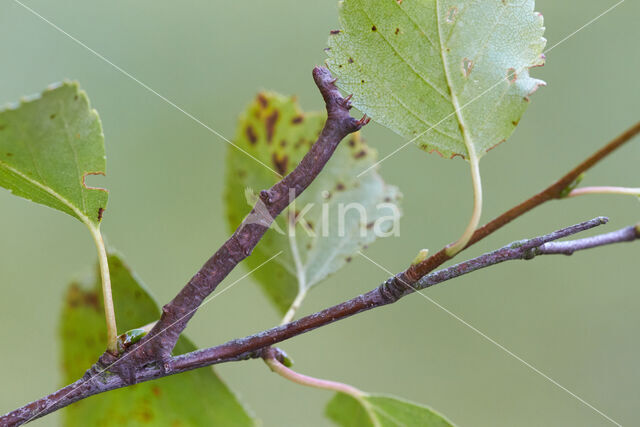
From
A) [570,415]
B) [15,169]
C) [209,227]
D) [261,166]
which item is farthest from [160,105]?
[570,415]

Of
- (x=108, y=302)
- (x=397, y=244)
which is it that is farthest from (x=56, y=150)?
(x=397, y=244)

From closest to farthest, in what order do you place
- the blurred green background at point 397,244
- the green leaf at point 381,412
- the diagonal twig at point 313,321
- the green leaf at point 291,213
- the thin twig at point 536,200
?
the thin twig at point 536,200 < the diagonal twig at point 313,321 < the green leaf at point 381,412 < the green leaf at point 291,213 < the blurred green background at point 397,244

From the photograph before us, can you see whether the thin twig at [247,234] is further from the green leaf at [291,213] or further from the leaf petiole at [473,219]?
the green leaf at [291,213]

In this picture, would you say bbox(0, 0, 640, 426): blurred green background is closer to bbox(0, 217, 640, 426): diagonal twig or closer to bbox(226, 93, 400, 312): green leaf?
bbox(226, 93, 400, 312): green leaf

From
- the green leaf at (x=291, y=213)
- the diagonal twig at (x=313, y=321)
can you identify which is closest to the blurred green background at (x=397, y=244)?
the green leaf at (x=291, y=213)

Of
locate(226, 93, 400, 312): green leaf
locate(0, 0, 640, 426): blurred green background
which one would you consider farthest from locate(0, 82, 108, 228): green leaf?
locate(0, 0, 640, 426): blurred green background

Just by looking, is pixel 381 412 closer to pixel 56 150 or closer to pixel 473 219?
pixel 473 219
